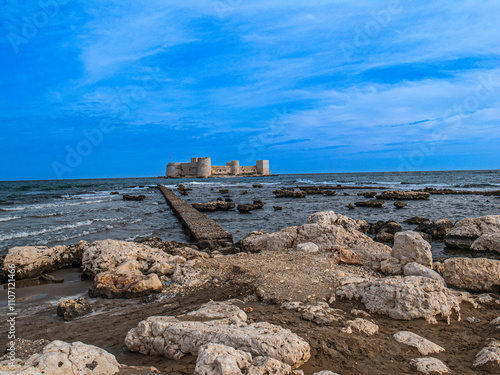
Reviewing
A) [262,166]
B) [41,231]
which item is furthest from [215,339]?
[262,166]

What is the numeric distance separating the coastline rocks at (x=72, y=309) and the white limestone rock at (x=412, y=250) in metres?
5.16

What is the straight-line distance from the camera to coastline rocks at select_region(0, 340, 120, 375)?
210 centimetres

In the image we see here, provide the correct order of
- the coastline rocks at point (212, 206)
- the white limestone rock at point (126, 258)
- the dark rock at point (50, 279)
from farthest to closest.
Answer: the coastline rocks at point (212, 206) → the dark rock at point (50, 279) → the white limestone rock at point (126, 258)

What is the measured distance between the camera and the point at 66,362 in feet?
7.27

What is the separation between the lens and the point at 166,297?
4602mm

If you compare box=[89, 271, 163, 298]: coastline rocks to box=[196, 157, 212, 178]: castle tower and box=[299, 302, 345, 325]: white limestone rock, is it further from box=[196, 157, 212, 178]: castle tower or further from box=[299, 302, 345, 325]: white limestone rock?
box=[196, 157, 212, 178]: castle tower

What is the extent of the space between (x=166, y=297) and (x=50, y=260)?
12.0 ft

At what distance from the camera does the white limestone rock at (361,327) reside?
3.13 m

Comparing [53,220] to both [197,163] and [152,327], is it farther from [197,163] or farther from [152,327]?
[197,163]

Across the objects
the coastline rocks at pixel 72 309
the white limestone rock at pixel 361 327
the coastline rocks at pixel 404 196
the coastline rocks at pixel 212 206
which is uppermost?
the coastline rocks at pixel 404 196

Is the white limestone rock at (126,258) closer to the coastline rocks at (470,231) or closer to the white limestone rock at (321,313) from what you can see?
the white limestone rock at (321,313)

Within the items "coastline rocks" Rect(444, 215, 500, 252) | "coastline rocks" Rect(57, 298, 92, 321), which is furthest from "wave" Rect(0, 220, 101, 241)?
"coastline rocks" Rect(444, 215, 500, 252)

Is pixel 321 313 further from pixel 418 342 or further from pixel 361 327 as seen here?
pixel 418 342

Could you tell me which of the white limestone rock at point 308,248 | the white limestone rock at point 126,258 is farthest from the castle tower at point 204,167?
the white limestone rock at point 308,248
